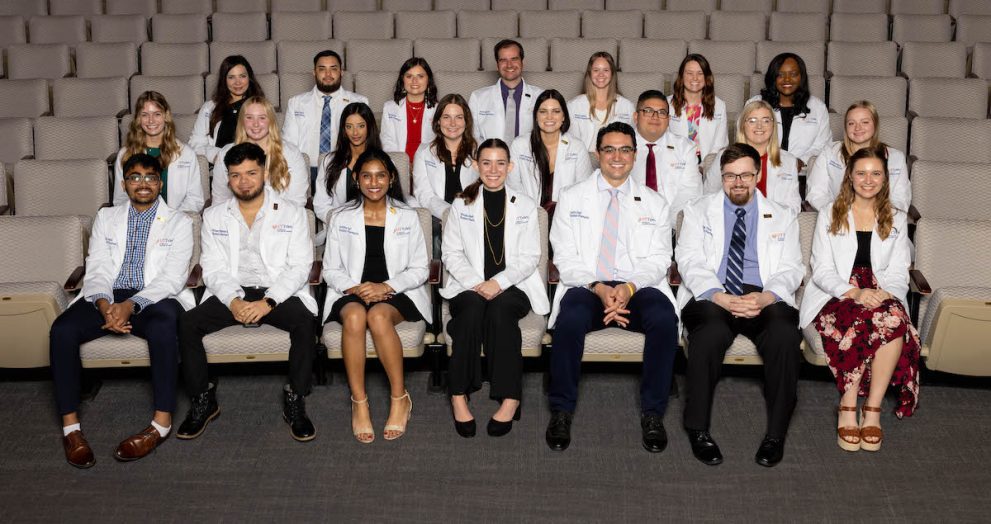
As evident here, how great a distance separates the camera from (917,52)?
5672 millimetres

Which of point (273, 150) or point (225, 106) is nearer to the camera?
point (273, 150)

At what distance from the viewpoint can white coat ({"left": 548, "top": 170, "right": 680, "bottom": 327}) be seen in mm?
3677

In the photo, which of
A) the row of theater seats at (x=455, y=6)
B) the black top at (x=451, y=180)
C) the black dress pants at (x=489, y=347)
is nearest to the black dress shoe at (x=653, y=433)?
the black dress pants at (x=489, y=347)

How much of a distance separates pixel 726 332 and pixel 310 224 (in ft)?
5.70

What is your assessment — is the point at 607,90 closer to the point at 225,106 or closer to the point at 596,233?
the point at 596,233

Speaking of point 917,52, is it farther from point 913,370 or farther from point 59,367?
point 59,367

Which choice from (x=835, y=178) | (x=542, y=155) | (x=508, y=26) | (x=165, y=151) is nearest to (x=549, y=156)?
(x=542, y=155)

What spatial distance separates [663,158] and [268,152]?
1.86m

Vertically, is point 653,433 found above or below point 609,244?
below

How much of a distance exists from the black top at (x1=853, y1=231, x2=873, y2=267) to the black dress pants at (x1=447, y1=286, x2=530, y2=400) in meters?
1.36

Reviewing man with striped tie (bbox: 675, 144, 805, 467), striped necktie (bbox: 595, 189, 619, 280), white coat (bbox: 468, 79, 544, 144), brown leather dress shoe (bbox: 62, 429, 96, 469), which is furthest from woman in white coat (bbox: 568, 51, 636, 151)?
brown leather dress shoe (bbox: 62, 429, 96, 469)

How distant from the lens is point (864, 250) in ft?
11.8

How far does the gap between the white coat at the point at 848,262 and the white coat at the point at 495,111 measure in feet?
6.02

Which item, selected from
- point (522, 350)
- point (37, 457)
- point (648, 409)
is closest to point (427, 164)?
point (522, 350)
